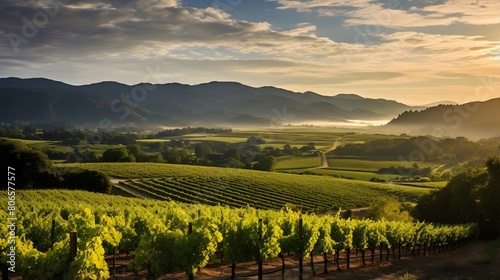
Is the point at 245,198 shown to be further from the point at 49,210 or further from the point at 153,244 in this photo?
the point at 153,244

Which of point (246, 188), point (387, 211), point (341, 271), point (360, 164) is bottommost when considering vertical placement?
point (360, 164)

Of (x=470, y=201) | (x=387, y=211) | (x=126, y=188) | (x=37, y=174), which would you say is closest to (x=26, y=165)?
(x=37, y=174)

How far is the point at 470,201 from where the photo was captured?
6184 centimetres

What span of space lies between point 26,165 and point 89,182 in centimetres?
1078

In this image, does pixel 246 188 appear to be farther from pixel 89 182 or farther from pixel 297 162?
pixel 297 162

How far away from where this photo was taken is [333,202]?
2975 inches

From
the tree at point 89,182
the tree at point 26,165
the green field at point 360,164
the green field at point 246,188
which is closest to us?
the tree at point 26,165

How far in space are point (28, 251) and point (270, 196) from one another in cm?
6217

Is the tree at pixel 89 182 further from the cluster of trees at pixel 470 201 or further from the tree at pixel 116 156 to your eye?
the cluster of trees at pixel 470 201

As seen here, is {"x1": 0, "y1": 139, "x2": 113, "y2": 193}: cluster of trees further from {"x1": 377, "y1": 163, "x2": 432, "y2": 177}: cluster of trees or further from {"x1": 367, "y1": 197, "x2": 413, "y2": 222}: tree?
{"x1": 377, "y1": 163, "x2": 432, "y2": 177}: cluster of trees

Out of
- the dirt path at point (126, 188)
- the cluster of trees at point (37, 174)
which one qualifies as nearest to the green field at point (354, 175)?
the dirt path at point (126, 188)

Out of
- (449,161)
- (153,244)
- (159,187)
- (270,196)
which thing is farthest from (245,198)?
(449,161)

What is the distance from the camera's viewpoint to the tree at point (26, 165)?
64.2m

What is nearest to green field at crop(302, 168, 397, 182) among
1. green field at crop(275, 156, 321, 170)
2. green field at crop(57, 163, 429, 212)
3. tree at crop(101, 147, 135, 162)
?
green field at crop(275, 156, 321, 170)
